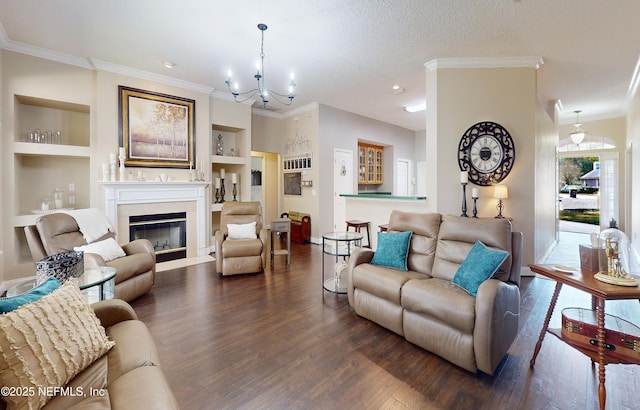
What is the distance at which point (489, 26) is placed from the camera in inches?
121

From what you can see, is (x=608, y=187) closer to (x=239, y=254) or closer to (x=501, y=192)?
(x=501, y=192)

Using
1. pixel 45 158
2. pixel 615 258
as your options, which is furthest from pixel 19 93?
pixel 615 258

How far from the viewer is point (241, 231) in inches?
165

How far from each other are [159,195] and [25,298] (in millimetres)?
3603

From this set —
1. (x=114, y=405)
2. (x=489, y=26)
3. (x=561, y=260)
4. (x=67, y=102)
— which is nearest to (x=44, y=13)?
(x=67, y=102)

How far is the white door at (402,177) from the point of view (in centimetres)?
843

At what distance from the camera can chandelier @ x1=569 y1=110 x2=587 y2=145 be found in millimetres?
6195

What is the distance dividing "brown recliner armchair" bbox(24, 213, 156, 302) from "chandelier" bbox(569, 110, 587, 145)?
8662 millimetres

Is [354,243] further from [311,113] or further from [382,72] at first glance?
[311,113]

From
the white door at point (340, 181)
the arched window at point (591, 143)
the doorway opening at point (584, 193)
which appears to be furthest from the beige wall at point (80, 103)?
the arched window at point (591, 143)

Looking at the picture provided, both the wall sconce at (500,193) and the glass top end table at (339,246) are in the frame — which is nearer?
the glass top end table at (339,246)

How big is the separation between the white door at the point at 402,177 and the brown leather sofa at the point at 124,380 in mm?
7808

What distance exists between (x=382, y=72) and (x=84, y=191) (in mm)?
5088

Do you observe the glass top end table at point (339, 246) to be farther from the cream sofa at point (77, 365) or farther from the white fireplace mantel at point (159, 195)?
the white fireplace mantel at point (159, 195)
